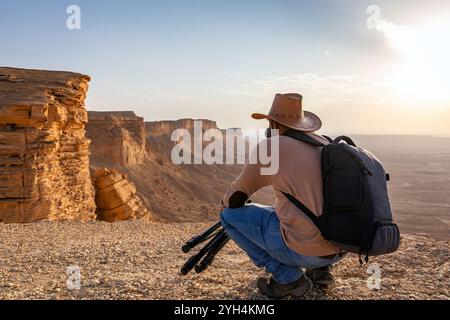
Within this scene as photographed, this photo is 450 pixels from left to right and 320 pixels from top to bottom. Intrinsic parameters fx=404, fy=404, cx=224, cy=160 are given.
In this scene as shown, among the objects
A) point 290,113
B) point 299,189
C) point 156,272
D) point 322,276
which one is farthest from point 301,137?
point 156,272

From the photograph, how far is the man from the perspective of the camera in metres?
2.97

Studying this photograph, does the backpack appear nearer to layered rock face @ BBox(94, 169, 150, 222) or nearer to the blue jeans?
the blue jeans

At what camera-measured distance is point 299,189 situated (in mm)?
2982

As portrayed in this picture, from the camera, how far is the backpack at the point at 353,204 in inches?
113

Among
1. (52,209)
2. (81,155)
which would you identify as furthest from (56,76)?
(52,209)

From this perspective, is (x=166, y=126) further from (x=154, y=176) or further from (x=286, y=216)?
(x=286, y=216)

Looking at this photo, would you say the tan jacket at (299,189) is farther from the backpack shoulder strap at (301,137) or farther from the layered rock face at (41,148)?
the layered rock face at (41,148)

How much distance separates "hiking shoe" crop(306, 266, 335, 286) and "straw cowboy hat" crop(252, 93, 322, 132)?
1.36 meters

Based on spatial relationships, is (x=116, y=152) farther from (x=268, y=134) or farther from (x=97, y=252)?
(x=268, y=134)

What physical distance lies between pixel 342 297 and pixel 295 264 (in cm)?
69

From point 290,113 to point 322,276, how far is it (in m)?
1.55

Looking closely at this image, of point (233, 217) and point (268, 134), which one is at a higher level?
point (268, 134)
